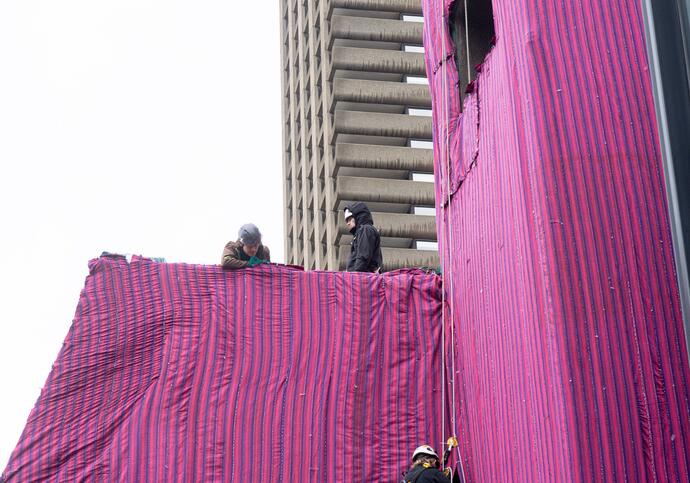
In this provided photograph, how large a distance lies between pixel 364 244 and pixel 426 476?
369cm

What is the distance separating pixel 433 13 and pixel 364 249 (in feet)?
9.82

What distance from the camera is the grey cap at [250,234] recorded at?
37.3 feet

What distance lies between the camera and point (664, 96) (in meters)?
5.09

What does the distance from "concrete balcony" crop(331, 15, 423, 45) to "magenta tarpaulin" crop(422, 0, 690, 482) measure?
4500 centimetres

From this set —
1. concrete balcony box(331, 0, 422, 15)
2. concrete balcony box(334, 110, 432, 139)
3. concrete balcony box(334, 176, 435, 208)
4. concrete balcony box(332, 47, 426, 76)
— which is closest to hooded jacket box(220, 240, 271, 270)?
concrete balcony box(334, 176, 435, 208)

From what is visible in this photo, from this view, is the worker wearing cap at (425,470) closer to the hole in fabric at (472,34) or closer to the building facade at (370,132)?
the hole in fabric at (472,34)

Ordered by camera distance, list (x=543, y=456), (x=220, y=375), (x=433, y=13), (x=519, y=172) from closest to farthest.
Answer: (x=543, y=456), (x=519, y=172), (x=220, y=375), (x=433, y=13)

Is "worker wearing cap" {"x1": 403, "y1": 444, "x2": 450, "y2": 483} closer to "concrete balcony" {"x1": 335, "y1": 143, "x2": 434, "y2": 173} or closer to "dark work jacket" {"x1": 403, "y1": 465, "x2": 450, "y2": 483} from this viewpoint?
"dark work jacket" {"x1": 403, "y1": 465, "x2": 450, "y2": 483}

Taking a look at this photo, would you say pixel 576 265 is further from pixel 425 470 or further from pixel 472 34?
pixel 472 34

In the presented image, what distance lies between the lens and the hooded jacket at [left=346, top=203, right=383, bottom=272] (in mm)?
12250

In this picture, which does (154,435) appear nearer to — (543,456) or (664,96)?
(543,456)

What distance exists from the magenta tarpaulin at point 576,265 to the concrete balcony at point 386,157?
4220 cm

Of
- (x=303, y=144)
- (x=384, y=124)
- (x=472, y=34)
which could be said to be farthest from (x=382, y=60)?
(x=472, y=34)

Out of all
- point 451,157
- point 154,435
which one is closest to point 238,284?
point 154,435
